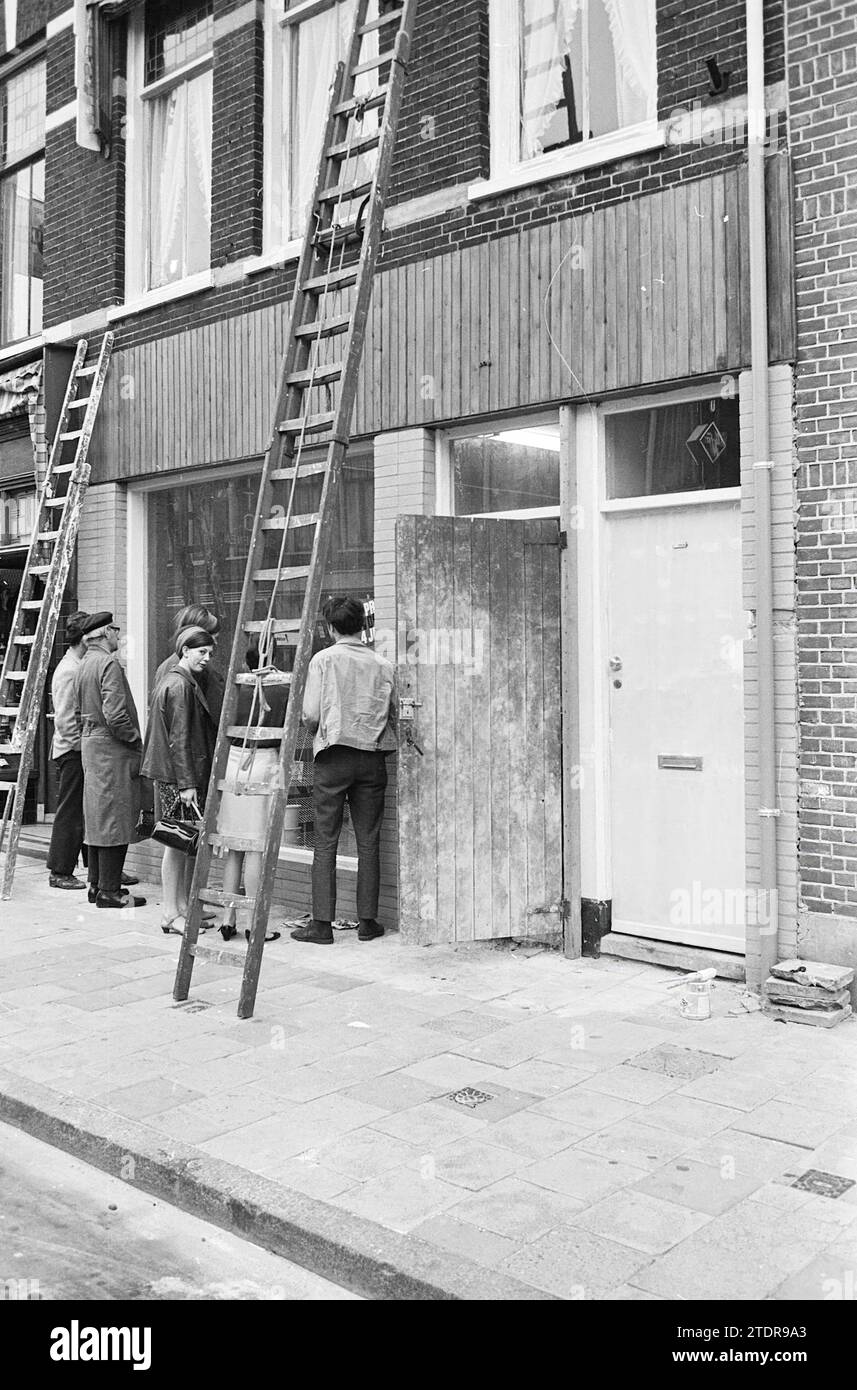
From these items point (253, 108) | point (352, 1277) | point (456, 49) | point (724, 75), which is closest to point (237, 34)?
point (253, 108)

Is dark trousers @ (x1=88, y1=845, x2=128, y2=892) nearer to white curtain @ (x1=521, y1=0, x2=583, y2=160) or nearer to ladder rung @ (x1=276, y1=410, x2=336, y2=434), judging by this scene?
ladder rung @ (x1=276, y1=410, x2=336, y2=434)

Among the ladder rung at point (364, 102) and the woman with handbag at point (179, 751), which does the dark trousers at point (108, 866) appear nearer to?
the woman with handbag at point (179, 751)

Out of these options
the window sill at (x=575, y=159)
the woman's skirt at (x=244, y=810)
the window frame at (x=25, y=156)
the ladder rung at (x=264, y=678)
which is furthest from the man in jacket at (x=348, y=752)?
the window frame at (x=25, y=156)

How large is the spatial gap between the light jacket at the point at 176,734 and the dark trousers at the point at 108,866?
155 centimetres

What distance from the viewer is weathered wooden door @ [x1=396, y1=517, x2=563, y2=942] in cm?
742

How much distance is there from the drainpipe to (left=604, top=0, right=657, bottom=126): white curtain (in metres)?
0.88

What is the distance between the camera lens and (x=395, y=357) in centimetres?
840

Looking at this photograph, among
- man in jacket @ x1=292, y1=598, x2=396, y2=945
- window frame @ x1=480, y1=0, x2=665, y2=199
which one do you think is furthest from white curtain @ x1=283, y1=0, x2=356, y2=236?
man in jacket @ x1=292, y1=598, x2=396, y2=945

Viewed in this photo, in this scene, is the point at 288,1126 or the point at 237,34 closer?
the point at 288,1126

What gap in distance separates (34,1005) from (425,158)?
5.81 m

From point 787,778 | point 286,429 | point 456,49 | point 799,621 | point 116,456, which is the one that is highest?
point 456,49

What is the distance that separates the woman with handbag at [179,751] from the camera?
793 cm
